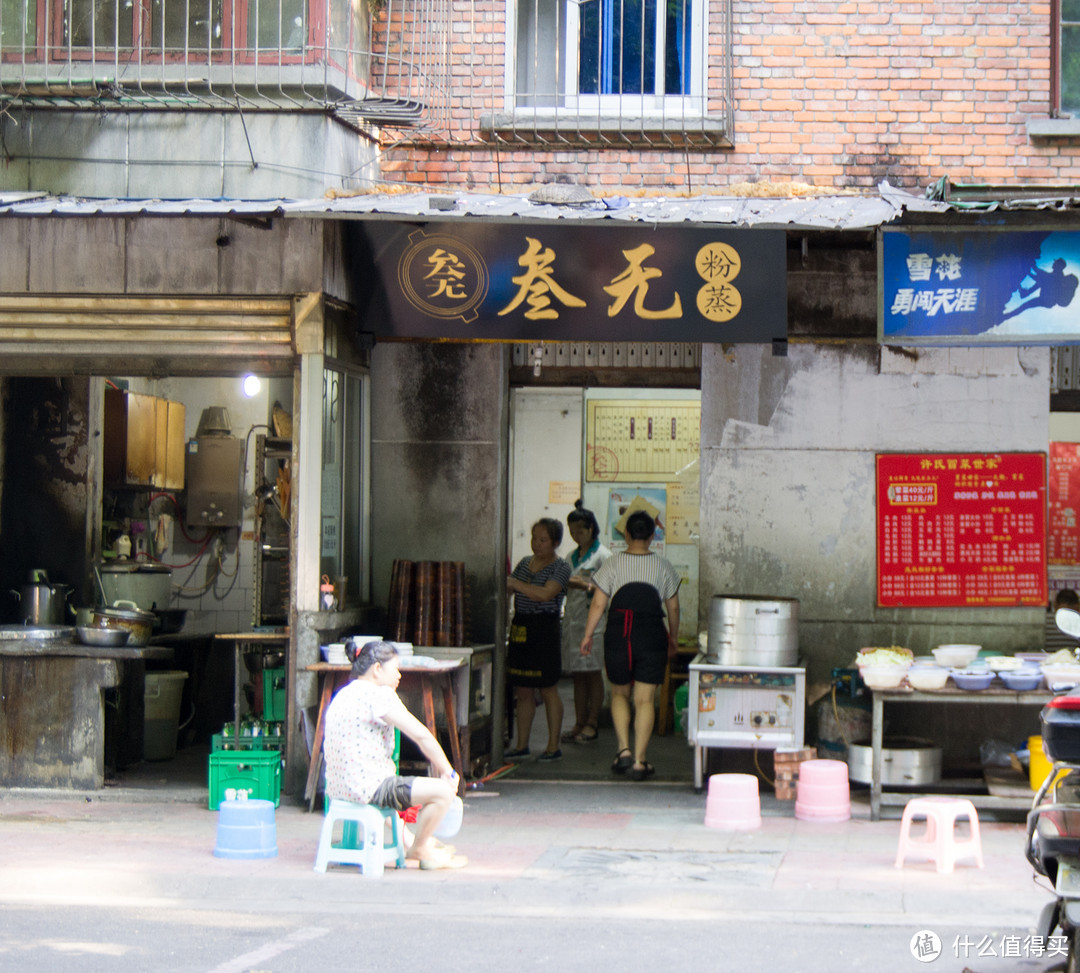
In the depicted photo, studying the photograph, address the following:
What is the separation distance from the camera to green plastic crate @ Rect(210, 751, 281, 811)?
31.0 ft

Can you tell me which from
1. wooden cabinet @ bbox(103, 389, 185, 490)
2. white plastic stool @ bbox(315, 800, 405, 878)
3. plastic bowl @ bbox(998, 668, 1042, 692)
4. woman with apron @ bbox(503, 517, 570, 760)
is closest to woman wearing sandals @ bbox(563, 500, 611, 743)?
woman with apron @ bbox(503, 517, 570, 760)

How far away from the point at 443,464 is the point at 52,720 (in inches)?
137

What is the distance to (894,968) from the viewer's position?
235 inches

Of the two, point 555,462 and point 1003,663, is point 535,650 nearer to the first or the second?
point 1003,663

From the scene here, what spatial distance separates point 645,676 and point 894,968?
193 inches

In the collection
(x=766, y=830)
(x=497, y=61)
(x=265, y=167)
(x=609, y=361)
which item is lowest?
(x=766, y=830)

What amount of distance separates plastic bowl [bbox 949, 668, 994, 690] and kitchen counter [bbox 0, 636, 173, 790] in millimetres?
5742

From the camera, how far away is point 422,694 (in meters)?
9.82

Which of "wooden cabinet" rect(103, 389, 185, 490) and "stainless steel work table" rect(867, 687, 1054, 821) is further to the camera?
"wooden cabinet" rect(103, 389, 185, 490)

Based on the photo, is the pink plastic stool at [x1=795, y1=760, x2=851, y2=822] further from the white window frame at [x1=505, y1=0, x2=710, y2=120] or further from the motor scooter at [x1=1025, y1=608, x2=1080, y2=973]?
the white window frame at [x1=505, y1=0, x2=710, y2=120]

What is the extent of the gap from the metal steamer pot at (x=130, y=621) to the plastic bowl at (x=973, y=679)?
601 cm

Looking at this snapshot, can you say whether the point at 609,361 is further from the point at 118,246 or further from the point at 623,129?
the point at 118,246

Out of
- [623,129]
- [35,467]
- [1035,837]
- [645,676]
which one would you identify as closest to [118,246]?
[35,467]

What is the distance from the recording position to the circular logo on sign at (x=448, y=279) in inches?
385
